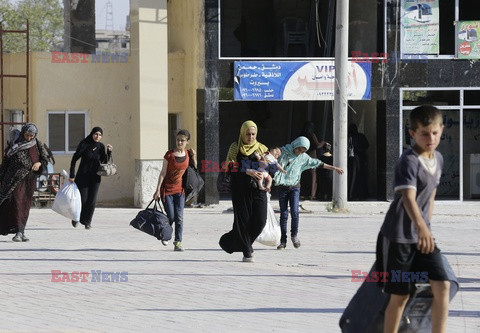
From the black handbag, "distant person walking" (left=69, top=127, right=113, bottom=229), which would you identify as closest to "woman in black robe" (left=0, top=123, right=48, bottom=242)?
"distant person walking" (left=69, top=127, right=113, bottom=229)

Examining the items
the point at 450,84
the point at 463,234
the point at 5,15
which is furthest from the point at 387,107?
the point at 5,15

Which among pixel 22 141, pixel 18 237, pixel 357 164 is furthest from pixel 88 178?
pixel 357 164

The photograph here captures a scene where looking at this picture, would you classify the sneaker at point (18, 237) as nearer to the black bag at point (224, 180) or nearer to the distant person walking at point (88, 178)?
the distant person walking at point (88, 178)

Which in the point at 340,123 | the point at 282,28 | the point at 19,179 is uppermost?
the point at 282,28

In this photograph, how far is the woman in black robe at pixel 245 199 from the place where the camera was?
13055 millimetres

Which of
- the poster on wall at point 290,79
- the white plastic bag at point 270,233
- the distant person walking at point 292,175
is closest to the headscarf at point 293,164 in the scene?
the distant person walking at point 292,175

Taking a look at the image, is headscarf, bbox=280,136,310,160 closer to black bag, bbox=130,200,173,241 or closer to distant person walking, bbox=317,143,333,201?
black bag, bbox=130,200,173,241

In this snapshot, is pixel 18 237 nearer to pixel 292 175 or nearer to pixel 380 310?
pixel 292 175

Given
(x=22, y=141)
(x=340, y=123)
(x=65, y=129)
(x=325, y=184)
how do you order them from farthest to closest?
(x=325, y=184) → (x=65, y=129) → (x=340, y=123) → (x=22, y=141)

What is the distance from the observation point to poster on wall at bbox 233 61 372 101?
2347cm

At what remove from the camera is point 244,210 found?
13070mm

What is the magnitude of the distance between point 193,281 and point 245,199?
2001 mm

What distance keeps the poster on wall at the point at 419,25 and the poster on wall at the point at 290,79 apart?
100 centimetres

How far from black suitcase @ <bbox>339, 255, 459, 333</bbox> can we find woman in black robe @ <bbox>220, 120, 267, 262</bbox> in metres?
5.91
